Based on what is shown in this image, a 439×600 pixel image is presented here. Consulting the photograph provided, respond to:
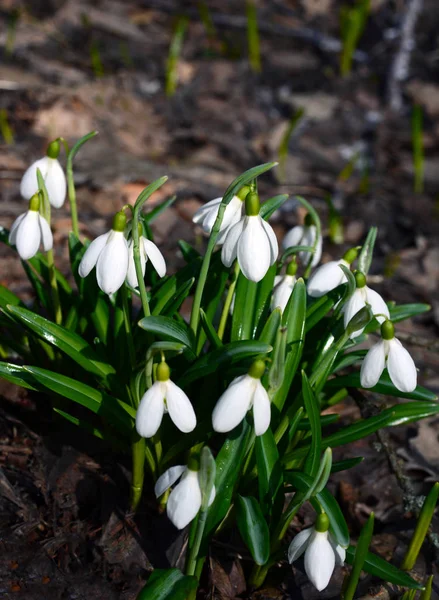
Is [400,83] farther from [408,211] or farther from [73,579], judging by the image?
[73,579]

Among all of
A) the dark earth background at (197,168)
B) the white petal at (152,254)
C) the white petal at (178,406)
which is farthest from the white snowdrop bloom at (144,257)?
the dark earth background at (197,168)

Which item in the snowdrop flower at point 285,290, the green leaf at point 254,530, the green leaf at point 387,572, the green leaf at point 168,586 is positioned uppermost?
the snowdrop flower at point 285,290

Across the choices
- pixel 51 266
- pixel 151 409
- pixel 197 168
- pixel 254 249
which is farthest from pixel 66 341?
pixel 197 168

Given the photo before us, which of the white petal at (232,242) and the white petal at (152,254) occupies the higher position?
the white petal at (232,242)

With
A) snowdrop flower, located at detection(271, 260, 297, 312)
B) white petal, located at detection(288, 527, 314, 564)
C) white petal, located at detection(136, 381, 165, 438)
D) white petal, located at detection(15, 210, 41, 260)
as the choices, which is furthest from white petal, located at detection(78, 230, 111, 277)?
white petal, located at detection(288, 527, 314, 564)

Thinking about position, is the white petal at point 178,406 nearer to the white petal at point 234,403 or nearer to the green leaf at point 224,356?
the white petal at point 234,403

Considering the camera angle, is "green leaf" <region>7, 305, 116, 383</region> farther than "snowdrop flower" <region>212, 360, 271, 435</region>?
Yes

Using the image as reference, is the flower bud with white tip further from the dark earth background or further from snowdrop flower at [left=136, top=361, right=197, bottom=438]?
the dark earth background

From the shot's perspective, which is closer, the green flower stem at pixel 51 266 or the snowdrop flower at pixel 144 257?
the snowdrop flower at pixel 144 257

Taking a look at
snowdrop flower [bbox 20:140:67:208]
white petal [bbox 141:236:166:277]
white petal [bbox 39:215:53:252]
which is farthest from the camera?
snowdrop flower [bbox 20:140:67:208]
